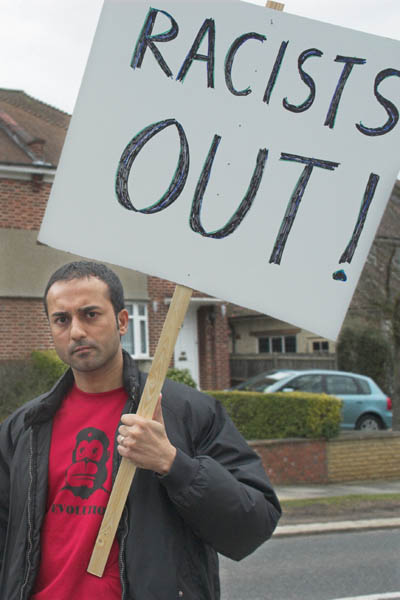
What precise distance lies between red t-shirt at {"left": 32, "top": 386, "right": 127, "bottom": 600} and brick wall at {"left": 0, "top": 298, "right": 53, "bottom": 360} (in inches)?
700

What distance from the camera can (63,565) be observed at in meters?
2.27

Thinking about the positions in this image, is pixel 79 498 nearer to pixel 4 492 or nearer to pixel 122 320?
pixel 4 492

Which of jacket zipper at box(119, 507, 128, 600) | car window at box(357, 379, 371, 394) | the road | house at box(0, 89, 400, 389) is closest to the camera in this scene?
jacket zipper at box(119, 507, 128, 600)

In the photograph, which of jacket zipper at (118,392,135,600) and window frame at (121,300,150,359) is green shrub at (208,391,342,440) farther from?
jacket zipper at (118,392,135,600)

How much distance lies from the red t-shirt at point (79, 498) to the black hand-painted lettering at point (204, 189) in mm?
544

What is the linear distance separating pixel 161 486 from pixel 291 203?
3.03ft

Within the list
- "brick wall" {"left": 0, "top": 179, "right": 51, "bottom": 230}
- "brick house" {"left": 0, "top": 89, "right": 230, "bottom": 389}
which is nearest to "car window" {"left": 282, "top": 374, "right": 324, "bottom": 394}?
"brick house" {"left": 0, "top": 89, "right": 230, "bottom": 389}

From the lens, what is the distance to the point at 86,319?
7.91 feet

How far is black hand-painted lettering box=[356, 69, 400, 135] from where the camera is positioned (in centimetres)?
260

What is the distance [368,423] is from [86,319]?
1585 cm

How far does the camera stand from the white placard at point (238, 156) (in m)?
2.51

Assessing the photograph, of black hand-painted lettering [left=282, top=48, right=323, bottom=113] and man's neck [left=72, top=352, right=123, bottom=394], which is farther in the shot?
black hand-painted lettering [left=282, top=48, right=323, bottom=113]

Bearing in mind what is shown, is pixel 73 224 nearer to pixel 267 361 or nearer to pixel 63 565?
pixel 63 565

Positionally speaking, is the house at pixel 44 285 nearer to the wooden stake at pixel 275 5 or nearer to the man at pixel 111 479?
the wooden stake at pixel 275 5
